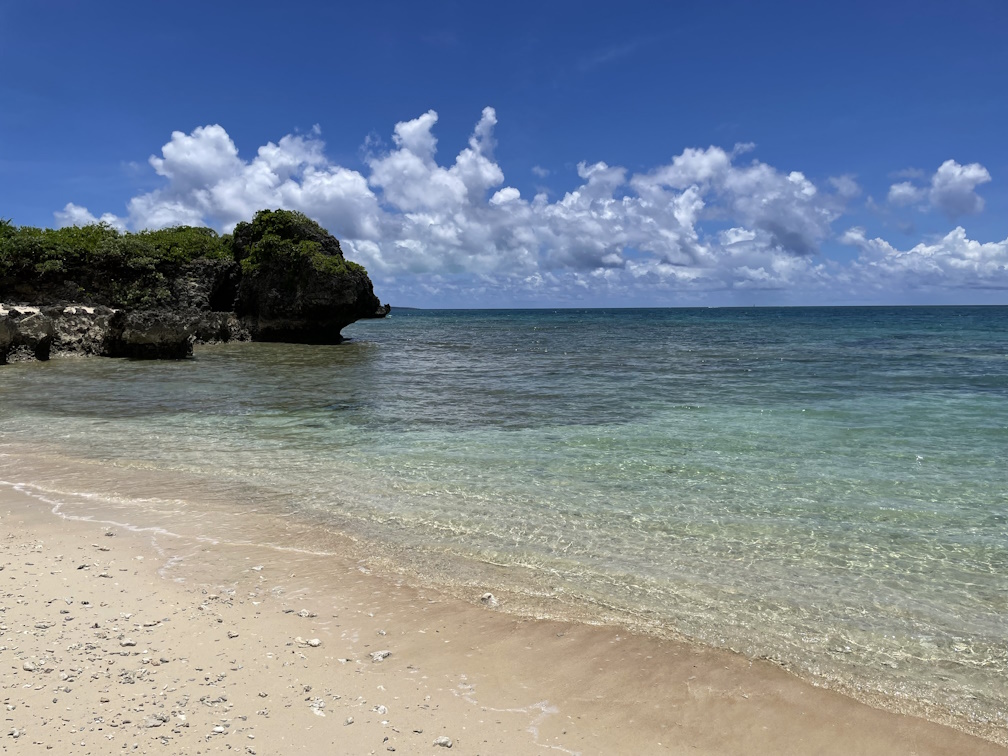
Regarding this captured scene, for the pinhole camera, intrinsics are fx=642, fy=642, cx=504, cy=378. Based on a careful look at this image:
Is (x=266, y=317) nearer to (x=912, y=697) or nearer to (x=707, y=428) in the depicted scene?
(x=707, y=428)

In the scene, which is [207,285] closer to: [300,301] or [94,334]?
[300,301]

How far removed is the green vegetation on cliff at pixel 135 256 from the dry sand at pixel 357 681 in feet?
107

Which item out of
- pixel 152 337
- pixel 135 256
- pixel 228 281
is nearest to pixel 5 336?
pixel 152 337

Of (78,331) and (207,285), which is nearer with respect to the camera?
(78,331)

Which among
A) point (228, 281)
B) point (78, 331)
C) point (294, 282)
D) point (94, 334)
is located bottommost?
point (94, 334)

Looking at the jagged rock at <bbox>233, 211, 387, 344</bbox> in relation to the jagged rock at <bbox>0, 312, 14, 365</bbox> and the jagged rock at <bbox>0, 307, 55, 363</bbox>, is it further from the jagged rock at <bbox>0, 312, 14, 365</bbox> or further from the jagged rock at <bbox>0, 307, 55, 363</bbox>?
the jagged rock at <bbox>0, 312, 14, 365</bbox>

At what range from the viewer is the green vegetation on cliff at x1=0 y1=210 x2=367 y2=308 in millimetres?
32562

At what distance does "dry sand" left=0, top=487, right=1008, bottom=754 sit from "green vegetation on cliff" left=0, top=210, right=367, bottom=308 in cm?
3254

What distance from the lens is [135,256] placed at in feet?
115

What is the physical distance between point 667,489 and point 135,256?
116 ft

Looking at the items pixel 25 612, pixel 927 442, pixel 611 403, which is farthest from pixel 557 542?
pixel 611 403

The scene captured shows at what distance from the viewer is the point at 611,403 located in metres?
16.7

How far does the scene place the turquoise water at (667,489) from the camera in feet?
17.6

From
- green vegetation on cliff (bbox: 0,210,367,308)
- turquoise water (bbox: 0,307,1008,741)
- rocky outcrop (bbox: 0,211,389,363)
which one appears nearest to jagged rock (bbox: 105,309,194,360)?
rocky outcrop (bbox: 0,211,389,363)
